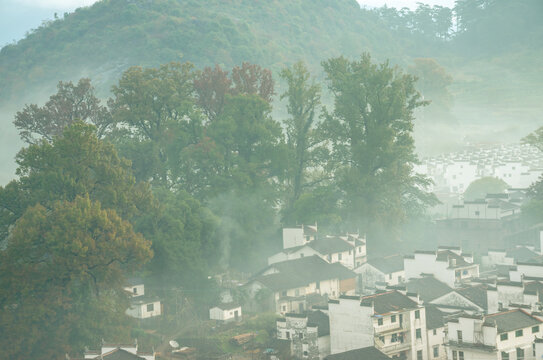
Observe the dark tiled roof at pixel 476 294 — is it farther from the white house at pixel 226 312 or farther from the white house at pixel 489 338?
the white house at pixel 226 312

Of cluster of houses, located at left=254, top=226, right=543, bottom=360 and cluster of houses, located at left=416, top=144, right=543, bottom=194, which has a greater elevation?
cluster of houses, located at left=416, top=144, right=543, bottom=194

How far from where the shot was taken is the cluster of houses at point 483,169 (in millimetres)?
74938

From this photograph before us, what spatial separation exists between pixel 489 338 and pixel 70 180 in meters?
20.6

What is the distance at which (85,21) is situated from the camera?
106 metres

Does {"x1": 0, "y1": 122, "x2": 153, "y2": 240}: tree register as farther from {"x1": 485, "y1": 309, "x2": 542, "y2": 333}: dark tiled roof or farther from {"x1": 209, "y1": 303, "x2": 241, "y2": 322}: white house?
{"x1": 485, "y1": 309, "x2": 542, "y2": 333}: dark tiled roof

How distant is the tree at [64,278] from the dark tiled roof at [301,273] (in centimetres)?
889

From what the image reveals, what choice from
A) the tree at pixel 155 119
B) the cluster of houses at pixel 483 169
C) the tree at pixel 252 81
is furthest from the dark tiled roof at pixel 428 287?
the cluster of houses at pixel 483 169

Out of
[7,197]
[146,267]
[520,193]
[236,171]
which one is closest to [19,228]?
[7,197]

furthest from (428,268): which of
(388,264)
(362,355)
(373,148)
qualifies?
(373,148)

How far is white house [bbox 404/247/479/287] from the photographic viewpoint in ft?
122

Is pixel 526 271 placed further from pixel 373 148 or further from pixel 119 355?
pixel 119 355

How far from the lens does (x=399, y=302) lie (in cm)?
3006

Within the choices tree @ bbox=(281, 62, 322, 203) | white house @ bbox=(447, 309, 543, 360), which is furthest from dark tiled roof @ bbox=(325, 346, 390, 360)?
tree @ bbox=(281, 62, 322, 203)

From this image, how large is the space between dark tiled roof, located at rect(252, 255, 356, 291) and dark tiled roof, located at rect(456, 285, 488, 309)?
815 centimetres
